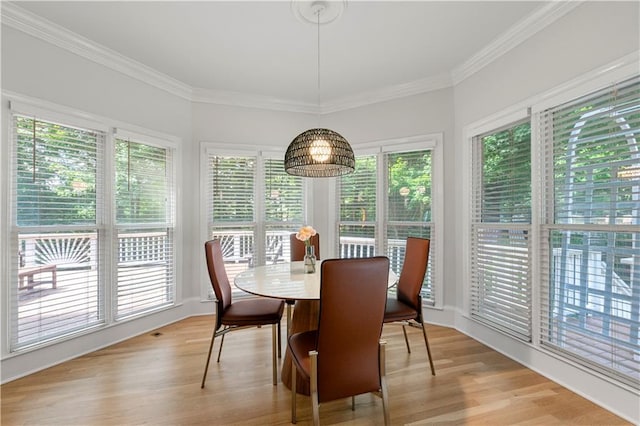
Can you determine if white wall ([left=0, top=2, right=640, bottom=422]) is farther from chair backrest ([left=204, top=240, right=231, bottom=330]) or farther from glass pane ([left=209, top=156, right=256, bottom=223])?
chair backrest ([left=204, top=240, right=231, bottom=330])

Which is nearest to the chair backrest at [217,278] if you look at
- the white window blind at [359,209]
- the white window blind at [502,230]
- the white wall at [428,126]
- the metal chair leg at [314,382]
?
the metal chair leg at [314,382]

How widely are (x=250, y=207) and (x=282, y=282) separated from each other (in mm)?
1924

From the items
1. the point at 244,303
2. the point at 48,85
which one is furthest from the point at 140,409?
the point at 48,85

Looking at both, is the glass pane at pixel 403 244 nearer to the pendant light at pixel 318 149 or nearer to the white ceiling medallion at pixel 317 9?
the pendant light at pixel 318 149

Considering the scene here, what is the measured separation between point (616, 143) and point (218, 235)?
3825 mm

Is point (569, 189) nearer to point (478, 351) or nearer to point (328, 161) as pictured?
point (478, 351)

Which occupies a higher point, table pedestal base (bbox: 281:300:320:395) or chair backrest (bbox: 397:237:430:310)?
chair backrest (bbox: 397:237:430:310)

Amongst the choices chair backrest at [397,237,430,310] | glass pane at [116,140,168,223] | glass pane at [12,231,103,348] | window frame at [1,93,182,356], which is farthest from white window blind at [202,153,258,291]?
chair backrest at [397,237,430,310]

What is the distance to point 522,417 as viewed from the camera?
1.91m

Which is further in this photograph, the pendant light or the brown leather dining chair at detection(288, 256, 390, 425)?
the pendant light

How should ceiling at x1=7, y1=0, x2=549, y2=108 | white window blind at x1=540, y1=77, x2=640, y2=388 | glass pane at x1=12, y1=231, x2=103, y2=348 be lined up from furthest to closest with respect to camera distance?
glass pane at x1=12, y1=231, x2=103, y2=348
ceiling at x1=7, y1=0, x2=549, y2=108
white window blind at x1=540, y1=77, x2=640, y2=388

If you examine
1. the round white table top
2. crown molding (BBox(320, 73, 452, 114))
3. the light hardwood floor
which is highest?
crown molding (BBox(320, 73, 452, 114))

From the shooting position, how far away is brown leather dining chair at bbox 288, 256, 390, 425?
1.50 metres

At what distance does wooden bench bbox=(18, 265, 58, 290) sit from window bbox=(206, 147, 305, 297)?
5.11ft
